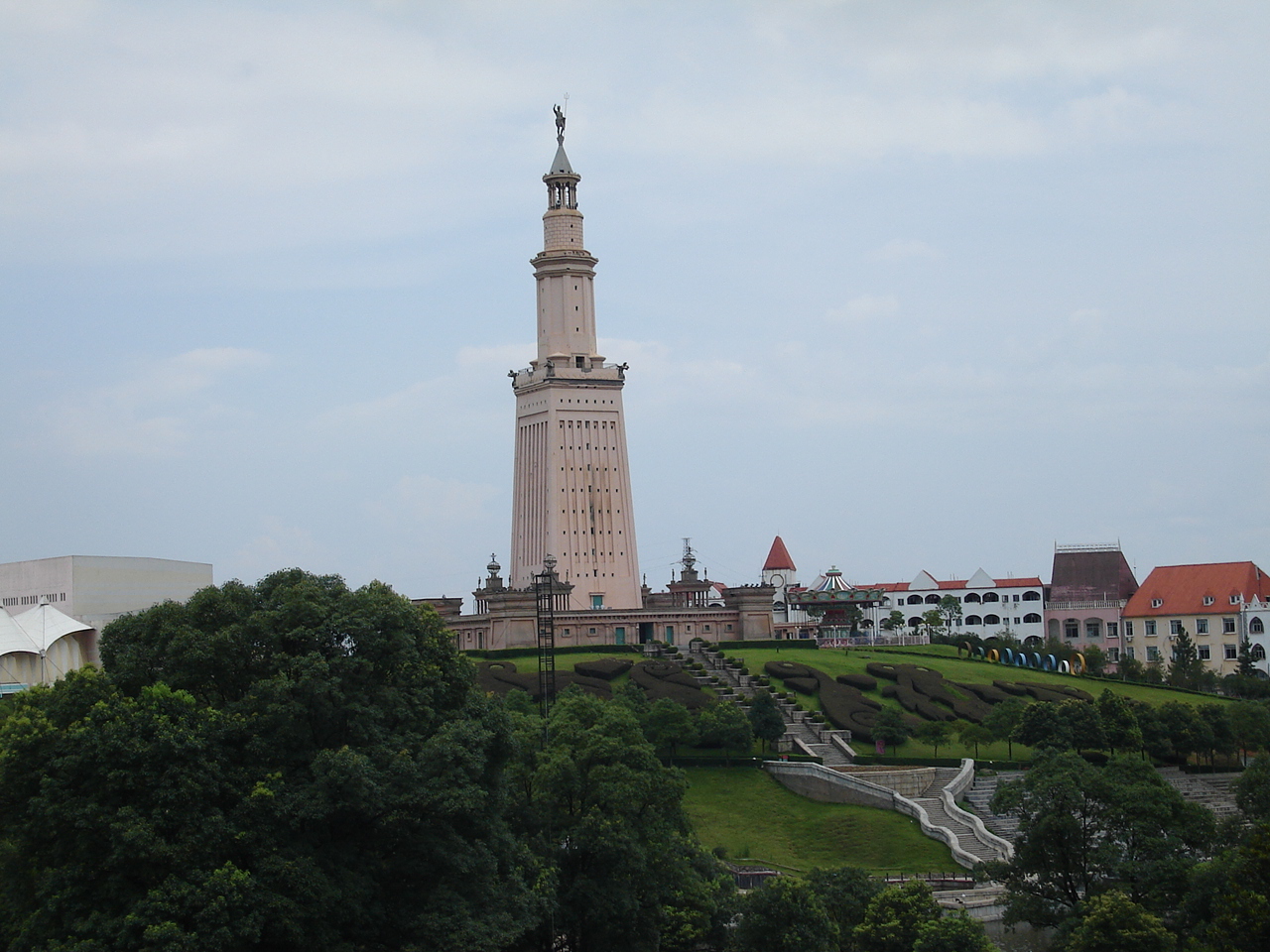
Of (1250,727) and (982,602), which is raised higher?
(982,602)

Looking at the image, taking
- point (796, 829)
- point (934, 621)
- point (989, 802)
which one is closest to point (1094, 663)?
point (934, 621)

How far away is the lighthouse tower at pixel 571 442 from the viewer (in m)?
111

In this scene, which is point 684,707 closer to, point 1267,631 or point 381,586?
point 381,586

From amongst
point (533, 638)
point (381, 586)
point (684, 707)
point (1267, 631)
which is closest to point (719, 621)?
point (533, 638)

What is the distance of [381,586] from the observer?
1900 inches

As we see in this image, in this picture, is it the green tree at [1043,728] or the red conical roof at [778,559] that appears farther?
the red conical roof at [778,559]

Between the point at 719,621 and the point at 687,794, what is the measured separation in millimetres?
33250

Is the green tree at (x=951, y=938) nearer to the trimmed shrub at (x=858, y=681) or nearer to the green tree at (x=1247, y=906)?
the green tree at (x=1247, y=906)

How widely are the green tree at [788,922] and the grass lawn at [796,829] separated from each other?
18174 millimetres

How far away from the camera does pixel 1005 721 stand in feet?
275

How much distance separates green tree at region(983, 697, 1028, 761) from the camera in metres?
83.7

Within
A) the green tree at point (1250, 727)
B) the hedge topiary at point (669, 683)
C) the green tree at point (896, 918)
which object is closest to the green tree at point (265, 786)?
the green tree at point (896, 918)

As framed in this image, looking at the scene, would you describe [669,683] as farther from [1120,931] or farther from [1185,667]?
[1185,667]

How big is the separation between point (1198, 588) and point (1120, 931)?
323ft
